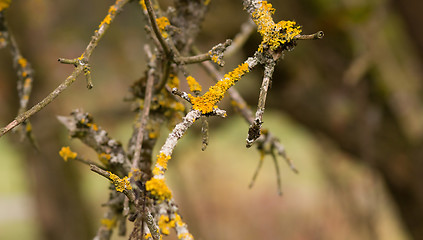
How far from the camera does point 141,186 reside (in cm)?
44

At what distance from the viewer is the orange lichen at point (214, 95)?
0.42 meters

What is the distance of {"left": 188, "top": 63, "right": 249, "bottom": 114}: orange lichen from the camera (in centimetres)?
42

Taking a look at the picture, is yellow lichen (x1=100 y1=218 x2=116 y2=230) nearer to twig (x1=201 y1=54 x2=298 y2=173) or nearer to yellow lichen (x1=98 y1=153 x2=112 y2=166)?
yellow lichen (x1=98 y1=153 x2=112 y2=166)

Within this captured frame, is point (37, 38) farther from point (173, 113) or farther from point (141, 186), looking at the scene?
point (141, 186)

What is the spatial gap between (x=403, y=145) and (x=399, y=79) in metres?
0.27

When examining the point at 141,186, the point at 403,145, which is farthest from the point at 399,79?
the point at 141,186

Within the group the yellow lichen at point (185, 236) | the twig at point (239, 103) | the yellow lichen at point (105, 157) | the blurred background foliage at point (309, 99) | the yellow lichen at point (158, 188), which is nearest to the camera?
the yellow lichen at point (158, 188)

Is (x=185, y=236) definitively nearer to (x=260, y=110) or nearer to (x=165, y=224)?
(x=165, y=224)

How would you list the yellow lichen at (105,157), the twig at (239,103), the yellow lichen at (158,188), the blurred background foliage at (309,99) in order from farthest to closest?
the blurred background foliage at (309,99) → the twig at (239,103) → the yellow lichen at (105,157) → the yellow lichen at (158,188)

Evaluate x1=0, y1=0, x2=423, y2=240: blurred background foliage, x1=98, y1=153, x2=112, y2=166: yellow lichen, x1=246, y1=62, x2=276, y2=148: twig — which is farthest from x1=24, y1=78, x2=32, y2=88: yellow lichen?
x1=246, y1=62, x2=276, y2=148: twig

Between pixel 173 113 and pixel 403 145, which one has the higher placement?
pixel 403 145

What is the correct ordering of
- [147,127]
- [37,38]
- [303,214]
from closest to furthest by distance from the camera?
[147,127] < [37,38] < [303,214]

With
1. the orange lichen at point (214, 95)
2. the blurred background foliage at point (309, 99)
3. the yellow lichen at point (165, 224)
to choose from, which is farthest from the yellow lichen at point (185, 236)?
the blurred background foliage at point (309, 99)

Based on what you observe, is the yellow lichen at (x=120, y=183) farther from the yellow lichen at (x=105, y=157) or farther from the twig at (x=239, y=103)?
the twig at (x=239, y=103)
